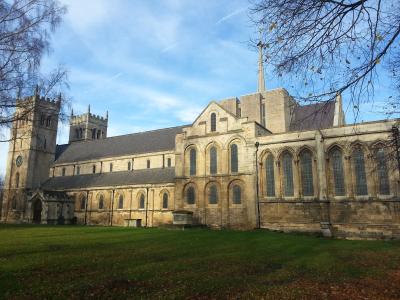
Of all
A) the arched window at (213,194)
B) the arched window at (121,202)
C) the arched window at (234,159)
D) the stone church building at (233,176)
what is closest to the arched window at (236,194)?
the stone church building at (233,176)

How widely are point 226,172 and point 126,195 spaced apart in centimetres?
1627

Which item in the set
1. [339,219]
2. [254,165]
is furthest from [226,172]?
[339,219]

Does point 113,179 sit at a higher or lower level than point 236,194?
higher

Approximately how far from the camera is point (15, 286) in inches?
327

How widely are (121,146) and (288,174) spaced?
29.3 m

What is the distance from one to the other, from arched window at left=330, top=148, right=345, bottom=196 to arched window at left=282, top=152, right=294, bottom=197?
3.60 meters

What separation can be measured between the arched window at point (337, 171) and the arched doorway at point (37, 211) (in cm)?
3903

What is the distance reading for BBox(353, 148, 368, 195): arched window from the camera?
27.0 meters

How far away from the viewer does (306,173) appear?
96.3 feet

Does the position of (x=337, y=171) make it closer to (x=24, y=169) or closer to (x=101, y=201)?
(x=101, y=201)

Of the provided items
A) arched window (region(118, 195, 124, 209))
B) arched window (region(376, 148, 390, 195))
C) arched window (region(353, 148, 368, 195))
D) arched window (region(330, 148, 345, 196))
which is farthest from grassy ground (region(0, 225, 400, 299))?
arched window (region(118, 195, 124, 209))

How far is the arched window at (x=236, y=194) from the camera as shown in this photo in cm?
3209

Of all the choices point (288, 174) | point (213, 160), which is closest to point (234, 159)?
point (213, 160)

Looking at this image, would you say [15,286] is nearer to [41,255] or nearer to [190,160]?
[41,255]
